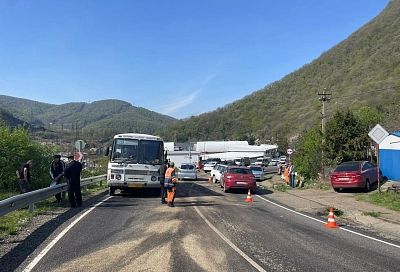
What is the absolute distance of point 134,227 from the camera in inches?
471

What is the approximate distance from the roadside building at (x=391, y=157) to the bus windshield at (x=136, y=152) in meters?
15.4

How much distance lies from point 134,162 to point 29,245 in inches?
446

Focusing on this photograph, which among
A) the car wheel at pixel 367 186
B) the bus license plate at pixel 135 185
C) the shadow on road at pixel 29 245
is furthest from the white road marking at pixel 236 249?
the car wheel at pixel 367 186

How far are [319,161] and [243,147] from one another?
8174 centimetres

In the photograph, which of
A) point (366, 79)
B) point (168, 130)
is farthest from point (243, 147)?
point (168, 130)

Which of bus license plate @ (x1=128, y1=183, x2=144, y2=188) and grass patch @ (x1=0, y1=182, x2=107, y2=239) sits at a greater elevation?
bus license plate @ (x1=128, y1=183, x2=144, y2=188)

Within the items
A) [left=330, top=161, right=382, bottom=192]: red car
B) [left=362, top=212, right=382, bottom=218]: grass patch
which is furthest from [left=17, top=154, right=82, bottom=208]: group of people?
[left=330, top=161, right=382, bottom=192]: red car

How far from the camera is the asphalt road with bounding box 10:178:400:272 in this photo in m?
8.00

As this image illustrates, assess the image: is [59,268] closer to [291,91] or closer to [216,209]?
[216,209]

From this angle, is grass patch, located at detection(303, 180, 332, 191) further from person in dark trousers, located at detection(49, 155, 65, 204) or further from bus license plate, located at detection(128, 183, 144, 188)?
person in dark trousers, located at detection(49, 155, 65, 204)

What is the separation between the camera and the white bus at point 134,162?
813 inches

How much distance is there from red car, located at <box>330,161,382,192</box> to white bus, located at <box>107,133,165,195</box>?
373 inches

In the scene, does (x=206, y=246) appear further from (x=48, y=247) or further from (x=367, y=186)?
(x=367, y=186)

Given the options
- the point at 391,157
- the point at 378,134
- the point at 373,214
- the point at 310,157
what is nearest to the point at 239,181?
the point at 378,134
